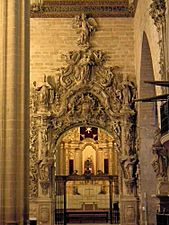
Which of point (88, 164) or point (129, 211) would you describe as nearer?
point (129, 211)

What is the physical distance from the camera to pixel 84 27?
22.5 metres

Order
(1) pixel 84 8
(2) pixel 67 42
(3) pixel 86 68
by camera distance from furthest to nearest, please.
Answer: (1) pixel 84 8 < (2) pixel 67 42 < (3) pixel 86 68

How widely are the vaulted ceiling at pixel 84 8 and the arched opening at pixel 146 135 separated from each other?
2841 mm

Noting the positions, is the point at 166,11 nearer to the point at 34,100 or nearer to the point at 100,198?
the point at 34,100

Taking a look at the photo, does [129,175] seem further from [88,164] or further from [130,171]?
[88,164]

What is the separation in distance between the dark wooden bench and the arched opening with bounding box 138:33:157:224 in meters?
4.73

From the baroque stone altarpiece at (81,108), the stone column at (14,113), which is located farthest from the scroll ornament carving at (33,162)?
the stone column at (14,113)

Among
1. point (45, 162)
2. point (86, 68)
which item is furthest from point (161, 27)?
point (45, 162)

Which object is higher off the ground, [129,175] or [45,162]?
[45,162]

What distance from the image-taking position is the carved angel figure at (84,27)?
2248 cm

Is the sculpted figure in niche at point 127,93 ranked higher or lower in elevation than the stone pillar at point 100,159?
higher

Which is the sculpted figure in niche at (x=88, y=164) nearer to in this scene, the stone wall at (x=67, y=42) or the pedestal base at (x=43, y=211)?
the pedestal base at (x=43, y=211)

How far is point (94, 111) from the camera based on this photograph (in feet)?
72.9

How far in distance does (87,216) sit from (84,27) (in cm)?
903
